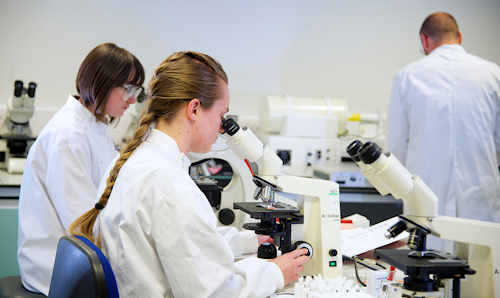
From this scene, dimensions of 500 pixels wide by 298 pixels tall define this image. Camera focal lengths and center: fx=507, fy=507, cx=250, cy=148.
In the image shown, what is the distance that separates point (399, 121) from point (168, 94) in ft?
6.23

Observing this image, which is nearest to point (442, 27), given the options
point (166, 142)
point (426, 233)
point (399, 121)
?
point (399, 121)

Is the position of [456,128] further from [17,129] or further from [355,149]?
[17,129]

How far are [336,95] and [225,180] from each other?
6.87ft

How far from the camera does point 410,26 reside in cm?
418

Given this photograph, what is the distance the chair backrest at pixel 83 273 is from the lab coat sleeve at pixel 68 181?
650 millimetres

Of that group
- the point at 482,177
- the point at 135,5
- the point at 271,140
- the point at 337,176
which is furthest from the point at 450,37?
the point at 135,5

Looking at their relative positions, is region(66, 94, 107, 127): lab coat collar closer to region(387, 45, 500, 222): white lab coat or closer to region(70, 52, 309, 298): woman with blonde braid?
region(70, 52, 309, 298): woman with blonde braid

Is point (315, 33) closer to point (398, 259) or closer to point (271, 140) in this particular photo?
point (271, 140)

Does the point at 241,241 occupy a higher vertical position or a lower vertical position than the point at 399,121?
lower

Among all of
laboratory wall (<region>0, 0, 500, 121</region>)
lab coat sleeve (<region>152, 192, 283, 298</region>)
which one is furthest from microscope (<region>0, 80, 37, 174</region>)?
lab coat sleeve (<region>152, 192, 283, 298</region>)

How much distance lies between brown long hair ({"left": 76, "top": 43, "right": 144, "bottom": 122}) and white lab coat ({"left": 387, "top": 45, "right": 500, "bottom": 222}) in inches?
61.4

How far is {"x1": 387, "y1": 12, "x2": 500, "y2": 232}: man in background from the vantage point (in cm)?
255

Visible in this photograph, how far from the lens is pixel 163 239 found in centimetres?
97

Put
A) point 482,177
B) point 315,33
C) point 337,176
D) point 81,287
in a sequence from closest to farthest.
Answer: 1. point 81,287
2. point 482,177
3. point 337,176
4. point 315,33
